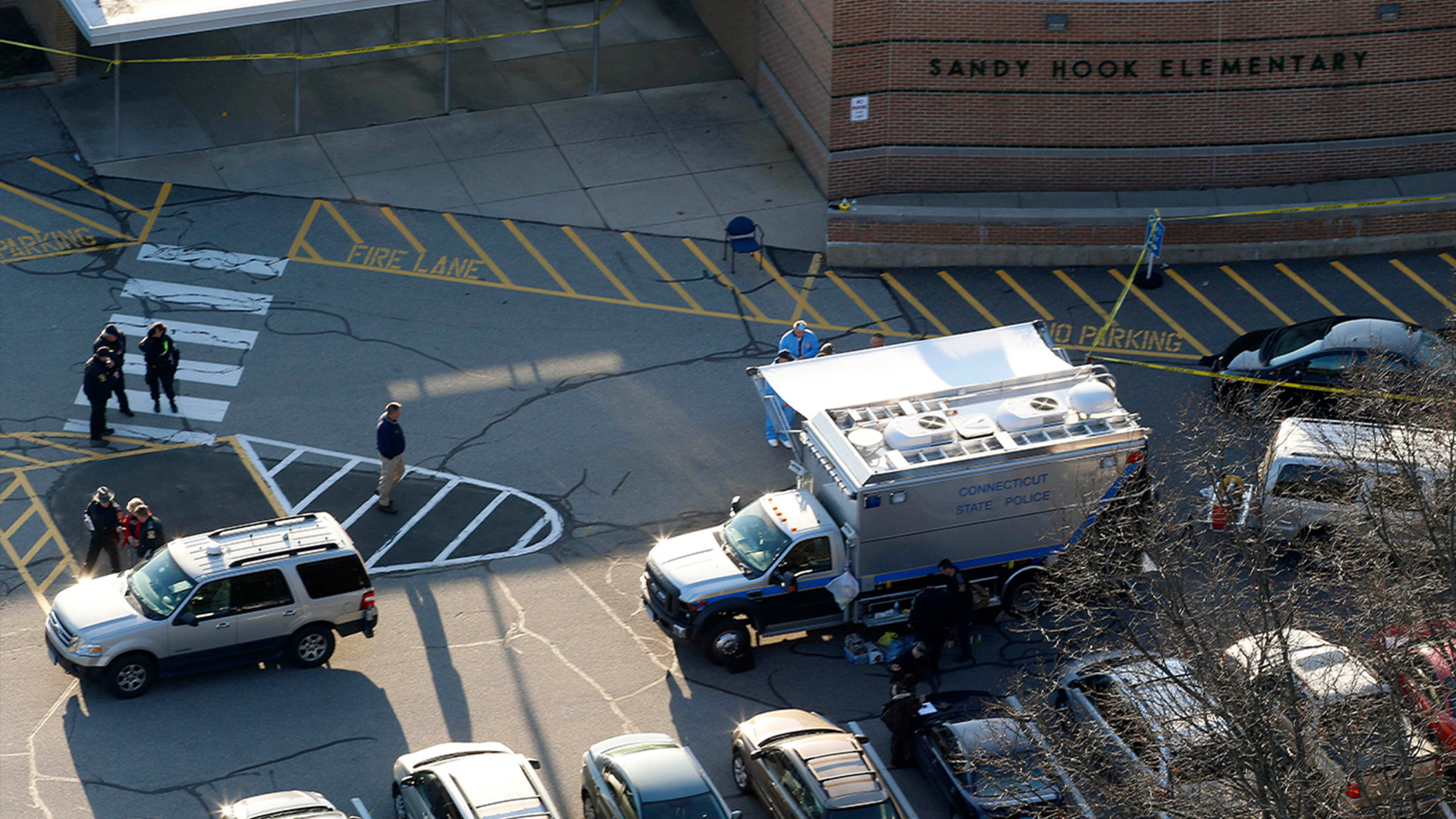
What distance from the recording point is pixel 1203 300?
3175 centimetres

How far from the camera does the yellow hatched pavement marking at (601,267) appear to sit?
31.5 metres

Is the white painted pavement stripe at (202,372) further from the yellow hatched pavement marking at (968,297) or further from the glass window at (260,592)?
the yellow hatched pavement marking at (968,297)

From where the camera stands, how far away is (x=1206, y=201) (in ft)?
109

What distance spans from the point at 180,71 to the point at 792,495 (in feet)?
62.6

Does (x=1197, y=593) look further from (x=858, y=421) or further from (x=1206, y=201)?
(x=1206, y=201)

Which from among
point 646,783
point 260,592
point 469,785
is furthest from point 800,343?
point 469,785

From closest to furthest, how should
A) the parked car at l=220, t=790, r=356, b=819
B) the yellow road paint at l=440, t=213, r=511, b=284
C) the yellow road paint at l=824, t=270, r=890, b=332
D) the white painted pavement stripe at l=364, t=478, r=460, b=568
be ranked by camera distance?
1. the parked car at l=220, t=790, r=356, b=819
2. the white painted pavement stripe at l=364, t=478, r=460, b=568
3. the yellow road paint at l=824, t=270, r=890, b=332
4. the yellow road paint at l=440, t=213, r=511, b=284

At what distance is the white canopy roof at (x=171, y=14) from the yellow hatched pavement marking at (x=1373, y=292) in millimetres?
17949

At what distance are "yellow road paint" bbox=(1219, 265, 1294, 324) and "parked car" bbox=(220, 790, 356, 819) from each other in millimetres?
18883

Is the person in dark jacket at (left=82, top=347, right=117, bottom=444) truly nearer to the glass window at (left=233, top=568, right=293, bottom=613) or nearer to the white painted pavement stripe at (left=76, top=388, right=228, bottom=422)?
the white painted pavement stripe at (left=76, top=388, right=228, bottom=422)

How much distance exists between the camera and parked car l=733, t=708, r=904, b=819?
768 inches

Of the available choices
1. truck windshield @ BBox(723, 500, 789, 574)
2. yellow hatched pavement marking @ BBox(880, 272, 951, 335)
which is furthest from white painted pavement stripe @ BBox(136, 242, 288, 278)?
truck windshield @ BBox(723, 500, 789, 574)

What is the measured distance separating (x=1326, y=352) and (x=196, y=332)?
1794 centimetres

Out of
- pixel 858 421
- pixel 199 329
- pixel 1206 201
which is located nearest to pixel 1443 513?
pixel 858 421
